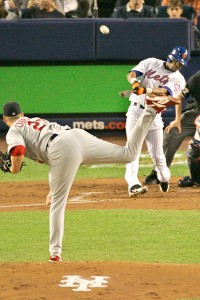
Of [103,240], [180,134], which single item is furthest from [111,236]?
[180,134]

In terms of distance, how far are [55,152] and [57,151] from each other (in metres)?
0.02

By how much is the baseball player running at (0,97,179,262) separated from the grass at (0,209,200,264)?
2.45 feet

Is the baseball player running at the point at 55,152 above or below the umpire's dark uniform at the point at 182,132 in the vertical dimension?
above

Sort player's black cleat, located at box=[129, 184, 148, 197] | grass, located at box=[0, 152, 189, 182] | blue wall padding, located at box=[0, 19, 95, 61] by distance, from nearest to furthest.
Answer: player's black cleat, located at box=[129, 184, 148, 197] < grass, located at box=[0, 152, 189, 182] < blue wall padding, located at box=[0, 19, 95, 61]

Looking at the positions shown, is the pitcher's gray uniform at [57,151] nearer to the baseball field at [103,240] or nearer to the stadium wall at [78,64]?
the baseball field at [103,240]

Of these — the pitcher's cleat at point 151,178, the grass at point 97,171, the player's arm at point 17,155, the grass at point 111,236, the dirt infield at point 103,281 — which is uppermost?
the player's arm at point 17,155

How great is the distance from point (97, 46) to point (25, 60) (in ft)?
4.64

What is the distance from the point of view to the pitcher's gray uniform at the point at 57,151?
912 centimetres

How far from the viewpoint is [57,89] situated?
19109 mm

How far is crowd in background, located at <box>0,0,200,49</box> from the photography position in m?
18.9

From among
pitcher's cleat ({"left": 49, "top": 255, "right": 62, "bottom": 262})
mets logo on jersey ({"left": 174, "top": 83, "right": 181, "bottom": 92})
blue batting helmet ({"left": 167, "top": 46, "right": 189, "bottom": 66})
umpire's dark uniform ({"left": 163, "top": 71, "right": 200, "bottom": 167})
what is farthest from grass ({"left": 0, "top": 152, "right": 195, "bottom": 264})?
umpire's dark uniform ({"left": 163, "top": 71, "right": 200, "bottom": 167})

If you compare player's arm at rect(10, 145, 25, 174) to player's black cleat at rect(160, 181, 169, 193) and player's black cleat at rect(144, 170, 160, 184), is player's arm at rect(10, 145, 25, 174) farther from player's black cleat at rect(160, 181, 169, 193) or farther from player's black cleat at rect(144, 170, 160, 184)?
player's black cleat at rect(144, 170, 160, 184)

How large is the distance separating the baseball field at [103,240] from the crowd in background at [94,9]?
10.6 feet

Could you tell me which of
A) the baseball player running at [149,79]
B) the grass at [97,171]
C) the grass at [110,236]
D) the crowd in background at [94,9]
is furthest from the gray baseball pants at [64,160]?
the crowd in background at [94,9]
